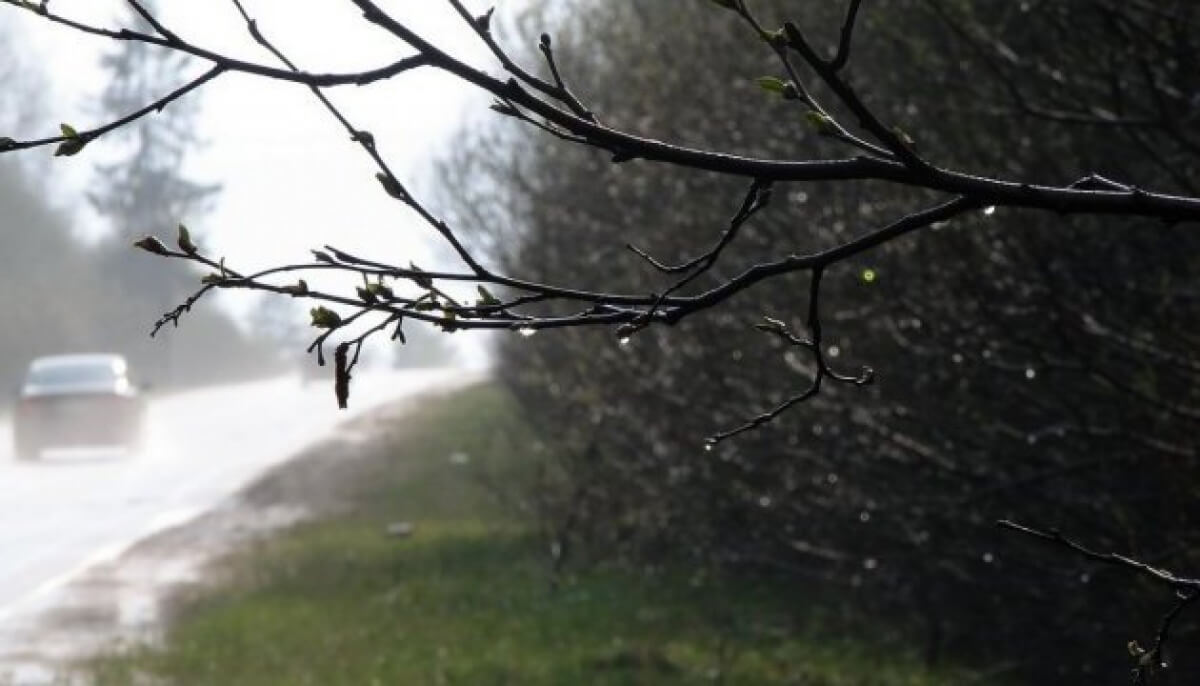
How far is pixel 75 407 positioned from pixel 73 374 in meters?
1.17

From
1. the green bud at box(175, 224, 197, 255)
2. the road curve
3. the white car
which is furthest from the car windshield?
the green bud at box(175, 224, 197, 255)

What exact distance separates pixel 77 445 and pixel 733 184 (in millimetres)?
24592

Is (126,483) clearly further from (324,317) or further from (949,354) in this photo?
(324,317)

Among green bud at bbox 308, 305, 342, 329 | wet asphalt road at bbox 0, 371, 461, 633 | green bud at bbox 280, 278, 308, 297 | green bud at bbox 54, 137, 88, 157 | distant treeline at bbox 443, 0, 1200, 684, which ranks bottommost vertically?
green bud at bbox 308, 305, 342, 329

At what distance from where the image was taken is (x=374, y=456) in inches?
1574

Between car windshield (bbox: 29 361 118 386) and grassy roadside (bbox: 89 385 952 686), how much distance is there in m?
13.8

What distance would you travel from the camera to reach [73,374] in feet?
127

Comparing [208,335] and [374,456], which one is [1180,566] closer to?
[374,456]

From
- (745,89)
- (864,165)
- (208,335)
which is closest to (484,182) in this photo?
(745,89)

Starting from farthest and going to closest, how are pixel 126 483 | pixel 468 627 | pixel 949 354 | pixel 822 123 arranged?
1. pixel 126 483
2. pixel 468 627
3. pixel 949 354
4. pixel 822 123

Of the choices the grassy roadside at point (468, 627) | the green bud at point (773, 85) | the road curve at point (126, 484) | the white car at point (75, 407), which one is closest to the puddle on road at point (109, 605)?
the road curve at point (126, 484)

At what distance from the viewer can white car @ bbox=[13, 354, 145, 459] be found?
37094 mm

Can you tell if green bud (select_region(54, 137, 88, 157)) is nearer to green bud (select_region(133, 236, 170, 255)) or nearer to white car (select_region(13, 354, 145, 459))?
green bud (select_region(133, 236, 170, 255))

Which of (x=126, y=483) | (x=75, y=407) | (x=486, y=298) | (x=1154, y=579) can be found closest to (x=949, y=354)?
(x=1154, y=579)
